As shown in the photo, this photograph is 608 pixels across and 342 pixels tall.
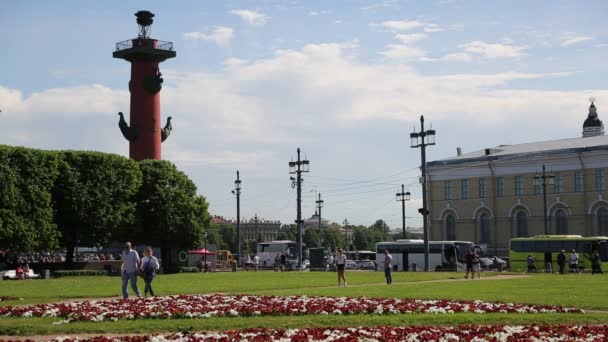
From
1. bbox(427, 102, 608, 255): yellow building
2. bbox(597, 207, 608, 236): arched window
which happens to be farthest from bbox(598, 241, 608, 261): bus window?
bbox(597, 207, 608, 236): arched window

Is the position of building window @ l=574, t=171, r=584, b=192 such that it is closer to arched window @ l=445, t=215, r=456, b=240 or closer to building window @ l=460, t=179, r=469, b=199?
building window @ l=460, t=179, r=469, b=199

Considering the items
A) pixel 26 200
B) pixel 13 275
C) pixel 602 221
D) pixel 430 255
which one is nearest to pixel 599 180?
pixel 602 221

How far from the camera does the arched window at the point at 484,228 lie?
3967 inches

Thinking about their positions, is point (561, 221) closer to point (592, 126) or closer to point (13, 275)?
point (592, 126)

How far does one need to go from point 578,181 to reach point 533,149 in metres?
8.51

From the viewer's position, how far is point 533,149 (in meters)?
101

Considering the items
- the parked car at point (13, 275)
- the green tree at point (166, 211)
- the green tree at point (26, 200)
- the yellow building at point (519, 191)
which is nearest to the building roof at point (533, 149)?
the yellow building at point (519, 191)

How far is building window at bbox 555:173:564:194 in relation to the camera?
312ft

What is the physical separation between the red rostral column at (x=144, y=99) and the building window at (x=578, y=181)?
44.3 metres

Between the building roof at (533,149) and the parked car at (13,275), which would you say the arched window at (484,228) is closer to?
the building roof at (533,149)

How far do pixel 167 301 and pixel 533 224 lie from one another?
7633 centimetres

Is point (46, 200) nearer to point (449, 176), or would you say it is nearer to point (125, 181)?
point (125, 181)

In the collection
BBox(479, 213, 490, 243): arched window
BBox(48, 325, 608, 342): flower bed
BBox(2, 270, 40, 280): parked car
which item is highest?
BBox(479, 213, 490, 243): arched window

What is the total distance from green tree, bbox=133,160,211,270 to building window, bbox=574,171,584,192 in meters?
43.4
